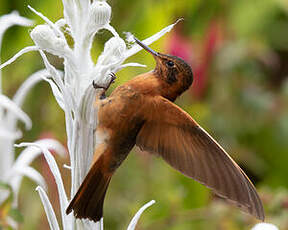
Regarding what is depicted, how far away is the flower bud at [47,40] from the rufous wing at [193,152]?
8.8 inches

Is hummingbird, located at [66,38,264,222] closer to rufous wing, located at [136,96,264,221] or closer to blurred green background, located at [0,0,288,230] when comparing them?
rufous wing, located at [136,96,264,221]

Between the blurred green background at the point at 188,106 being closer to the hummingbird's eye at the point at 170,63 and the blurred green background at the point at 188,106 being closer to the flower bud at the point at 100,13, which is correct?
the hummingbird's eye at the point at 170,63

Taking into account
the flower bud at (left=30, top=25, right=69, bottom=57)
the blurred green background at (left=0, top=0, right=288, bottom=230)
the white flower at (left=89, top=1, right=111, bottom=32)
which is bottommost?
the blurred green background at (left=0, top=0, right=288, bottom=230)

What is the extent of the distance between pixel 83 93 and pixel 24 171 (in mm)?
361

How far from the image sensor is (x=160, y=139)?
780 millimetres

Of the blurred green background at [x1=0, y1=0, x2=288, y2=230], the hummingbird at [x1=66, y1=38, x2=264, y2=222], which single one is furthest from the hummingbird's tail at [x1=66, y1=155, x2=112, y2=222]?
the blurred green background at [x1=0, y1=0, x2=288, y2=230]

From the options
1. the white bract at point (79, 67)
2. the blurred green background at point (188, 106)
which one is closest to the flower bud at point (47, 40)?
the white bract at point (79, 67)

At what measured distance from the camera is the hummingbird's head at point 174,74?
83 centimetres

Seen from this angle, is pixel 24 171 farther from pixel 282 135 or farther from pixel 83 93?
pixel 282 135

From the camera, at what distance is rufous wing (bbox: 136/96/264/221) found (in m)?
0.69

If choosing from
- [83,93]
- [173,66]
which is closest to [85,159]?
[83,93]

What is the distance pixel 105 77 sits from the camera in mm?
616

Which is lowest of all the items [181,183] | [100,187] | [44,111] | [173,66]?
[181,183]

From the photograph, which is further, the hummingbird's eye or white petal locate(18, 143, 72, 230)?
the hummingbird's eye
